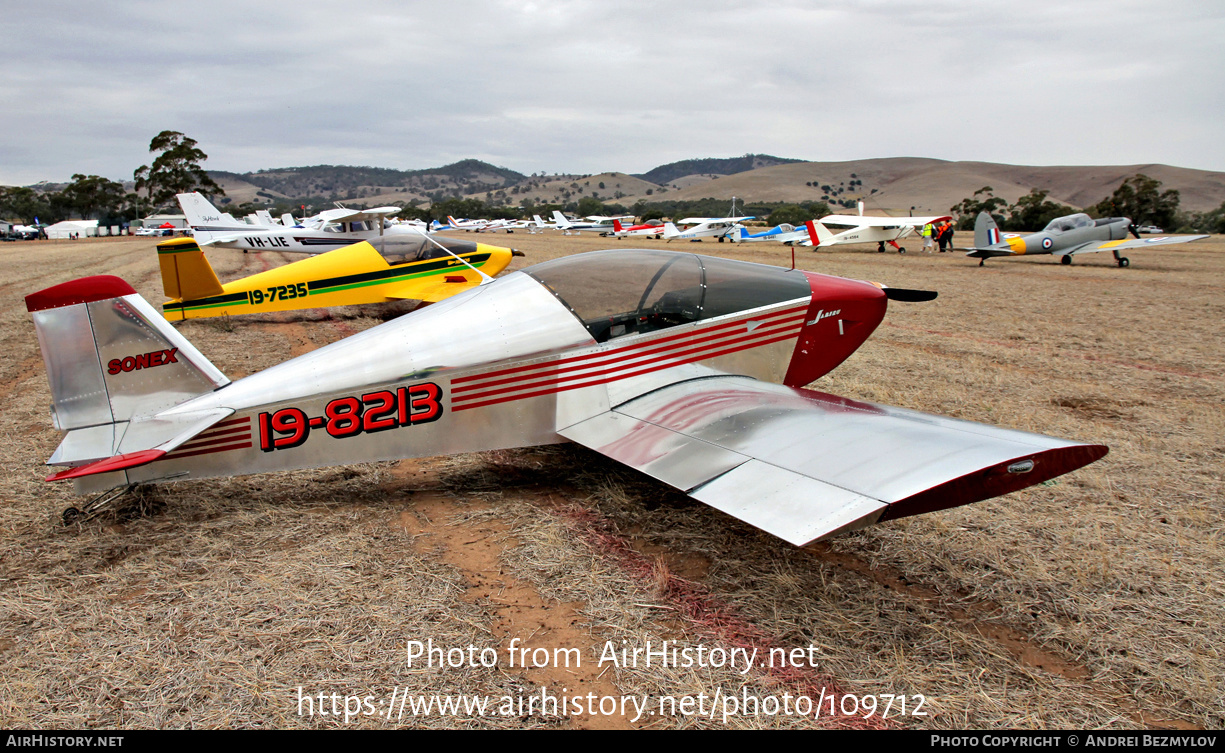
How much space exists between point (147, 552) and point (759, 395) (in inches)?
142

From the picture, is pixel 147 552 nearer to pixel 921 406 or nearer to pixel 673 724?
pixel 673 724

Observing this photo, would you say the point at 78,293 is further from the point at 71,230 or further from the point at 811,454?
the point at 71,230

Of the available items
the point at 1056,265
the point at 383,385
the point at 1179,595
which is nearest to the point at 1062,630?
the point at 1179,595

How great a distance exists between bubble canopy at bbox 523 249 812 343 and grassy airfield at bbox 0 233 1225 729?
1.20 metres

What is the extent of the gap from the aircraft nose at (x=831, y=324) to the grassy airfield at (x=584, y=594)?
5.16 ft

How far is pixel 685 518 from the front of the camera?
4.19 m

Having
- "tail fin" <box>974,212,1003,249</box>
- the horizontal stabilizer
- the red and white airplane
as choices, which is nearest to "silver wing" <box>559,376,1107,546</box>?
the horizontal stabilizer

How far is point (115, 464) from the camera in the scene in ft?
11.5

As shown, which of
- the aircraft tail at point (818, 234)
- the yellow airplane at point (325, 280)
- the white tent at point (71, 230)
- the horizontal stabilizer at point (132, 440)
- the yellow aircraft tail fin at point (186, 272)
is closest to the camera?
the horizontal stabilizer at point (132, 440)

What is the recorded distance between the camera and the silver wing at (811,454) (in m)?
→ 2.61

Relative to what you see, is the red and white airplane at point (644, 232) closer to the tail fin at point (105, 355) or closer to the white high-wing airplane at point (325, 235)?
the white high-wing airplane at point (325, 235)

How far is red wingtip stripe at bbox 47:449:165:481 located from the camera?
341cm

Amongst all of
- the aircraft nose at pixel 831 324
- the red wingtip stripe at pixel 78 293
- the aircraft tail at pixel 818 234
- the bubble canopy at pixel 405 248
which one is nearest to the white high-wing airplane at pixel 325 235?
the bubble canopy at pixel 405 248

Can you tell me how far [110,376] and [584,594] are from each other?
2981mm
